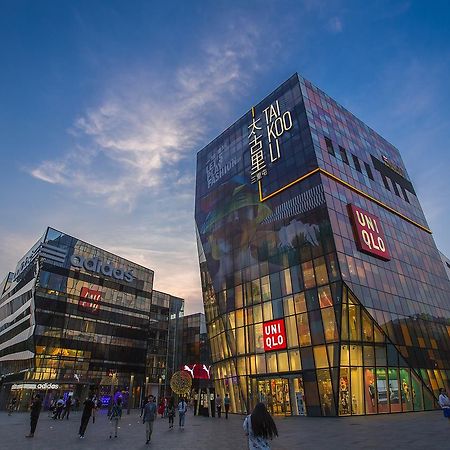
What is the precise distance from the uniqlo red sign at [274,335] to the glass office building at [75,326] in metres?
28.6

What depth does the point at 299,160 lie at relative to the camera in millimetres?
39375

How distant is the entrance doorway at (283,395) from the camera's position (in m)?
30.0

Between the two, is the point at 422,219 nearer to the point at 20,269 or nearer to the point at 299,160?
the point at 299,160

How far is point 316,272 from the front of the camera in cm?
3234

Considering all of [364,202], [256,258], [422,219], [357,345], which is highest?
[422,219]

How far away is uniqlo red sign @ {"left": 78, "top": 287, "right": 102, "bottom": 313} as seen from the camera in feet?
211

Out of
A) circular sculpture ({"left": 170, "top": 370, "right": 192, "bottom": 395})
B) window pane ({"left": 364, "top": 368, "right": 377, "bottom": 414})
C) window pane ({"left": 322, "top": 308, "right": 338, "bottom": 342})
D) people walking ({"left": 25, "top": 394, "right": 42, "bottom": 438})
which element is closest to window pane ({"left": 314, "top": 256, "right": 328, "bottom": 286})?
window pane ({"left": 322, "top": 308, "right": 338, "bottom": 342})

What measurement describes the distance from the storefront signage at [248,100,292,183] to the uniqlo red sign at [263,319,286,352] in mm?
18487

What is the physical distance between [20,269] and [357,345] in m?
66.3

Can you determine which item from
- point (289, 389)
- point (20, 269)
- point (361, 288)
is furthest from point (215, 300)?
point (20, 269)

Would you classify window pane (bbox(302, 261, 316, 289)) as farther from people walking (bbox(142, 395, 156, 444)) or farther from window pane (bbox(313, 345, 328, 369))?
people walking (bbox(142, 395, 156, 444))

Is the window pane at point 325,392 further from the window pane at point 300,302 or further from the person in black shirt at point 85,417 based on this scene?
the person in black shirt at point 85,417

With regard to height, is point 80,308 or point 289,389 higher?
point 80,308

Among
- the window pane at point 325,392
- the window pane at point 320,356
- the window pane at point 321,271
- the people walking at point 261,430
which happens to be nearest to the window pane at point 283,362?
the window pane at point 320,356
